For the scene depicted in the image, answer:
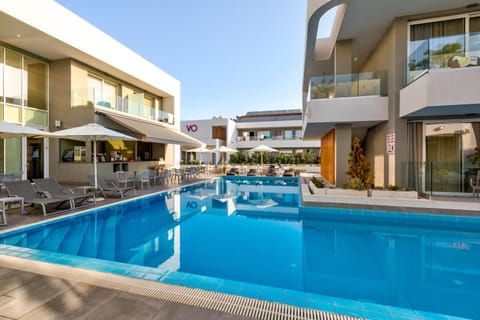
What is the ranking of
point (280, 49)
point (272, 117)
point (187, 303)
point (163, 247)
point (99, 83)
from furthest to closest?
point (272, 117) → point (280, 49) → point (99, 83) → point (163, 247) → point (187, 303)

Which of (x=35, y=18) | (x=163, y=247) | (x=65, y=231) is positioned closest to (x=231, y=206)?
(x=163, y=247)

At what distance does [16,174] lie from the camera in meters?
14.6

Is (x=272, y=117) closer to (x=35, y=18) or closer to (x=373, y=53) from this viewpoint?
(x=373, y=53)

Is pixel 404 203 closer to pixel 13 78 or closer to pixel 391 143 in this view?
pixel 391 143

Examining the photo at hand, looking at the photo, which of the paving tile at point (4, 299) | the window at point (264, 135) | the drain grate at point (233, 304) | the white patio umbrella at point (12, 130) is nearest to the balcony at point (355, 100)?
the drain grate at point (233, 304)

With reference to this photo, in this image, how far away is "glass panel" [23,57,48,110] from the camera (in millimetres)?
15766

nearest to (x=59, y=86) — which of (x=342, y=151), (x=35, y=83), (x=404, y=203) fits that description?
(x=35, y=83)

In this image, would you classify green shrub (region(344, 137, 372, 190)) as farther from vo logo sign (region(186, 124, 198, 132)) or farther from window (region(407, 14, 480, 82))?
vo logo sign (region(186, 124, 198, 132))

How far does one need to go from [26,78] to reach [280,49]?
20443mm

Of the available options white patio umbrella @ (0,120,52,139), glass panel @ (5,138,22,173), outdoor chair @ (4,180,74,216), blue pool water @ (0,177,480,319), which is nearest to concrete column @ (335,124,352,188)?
blue pool water @ (0,177,480,319)

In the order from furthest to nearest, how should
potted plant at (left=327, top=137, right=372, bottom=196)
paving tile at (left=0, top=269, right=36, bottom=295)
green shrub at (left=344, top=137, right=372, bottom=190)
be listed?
1. green shrub at (left=344, top=137, right=372, bottom=190)
2. potted plant at (left=327, top=137, right=372, bottom=196)
3. paving tile at (left=0, top=269, right=36, bottom=295)

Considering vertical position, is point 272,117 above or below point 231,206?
above

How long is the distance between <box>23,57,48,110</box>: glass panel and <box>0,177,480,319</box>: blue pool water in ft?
37.2

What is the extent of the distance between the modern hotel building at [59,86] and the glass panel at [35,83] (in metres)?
0.06
